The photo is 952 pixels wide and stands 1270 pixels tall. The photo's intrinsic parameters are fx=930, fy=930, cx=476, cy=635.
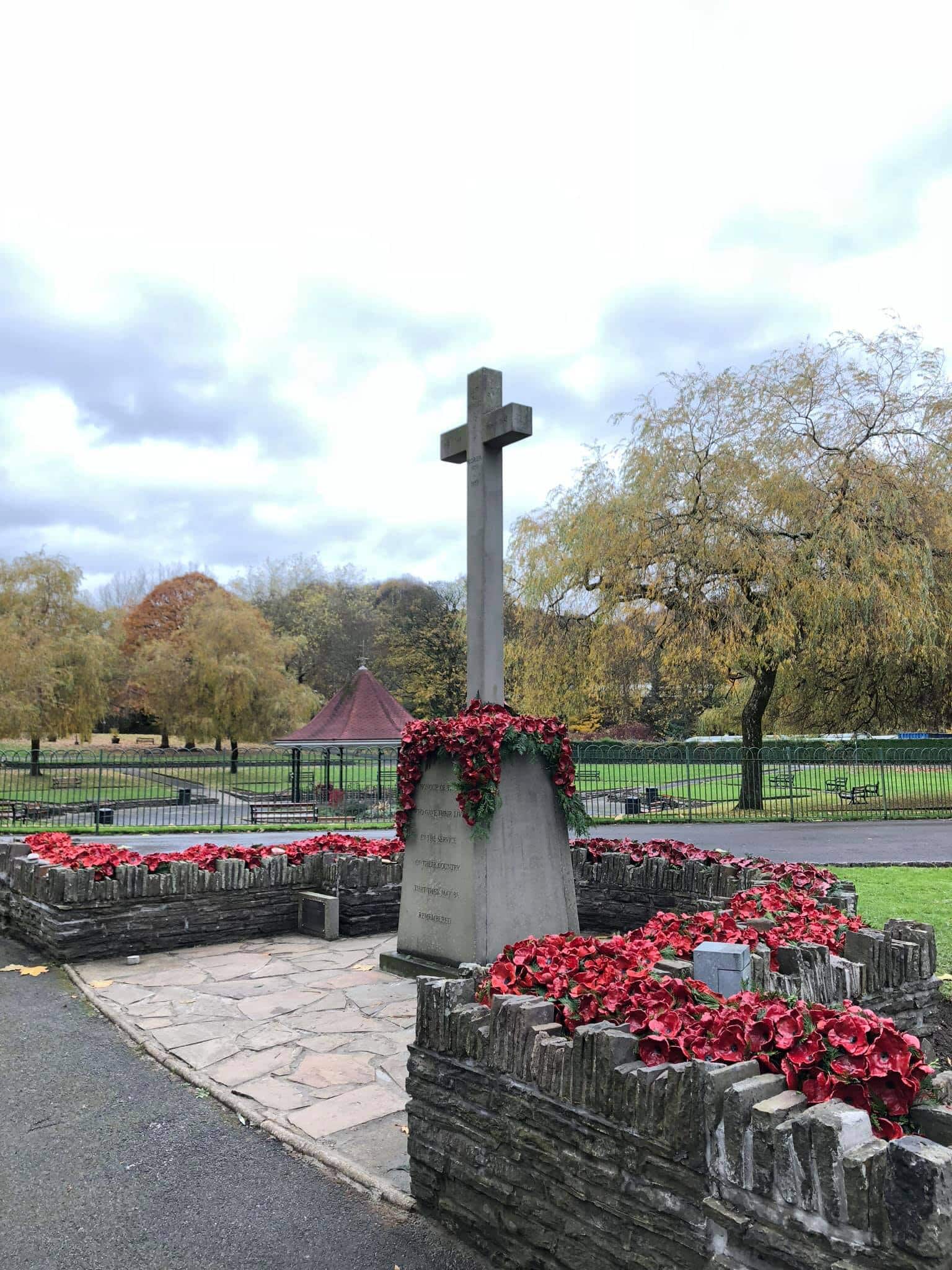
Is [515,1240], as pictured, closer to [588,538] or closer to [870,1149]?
[870,1149]

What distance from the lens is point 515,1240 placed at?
296 centimetres

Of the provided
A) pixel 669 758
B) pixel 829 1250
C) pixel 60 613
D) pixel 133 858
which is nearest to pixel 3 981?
pixel 133 858

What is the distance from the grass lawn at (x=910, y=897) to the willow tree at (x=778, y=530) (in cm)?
840

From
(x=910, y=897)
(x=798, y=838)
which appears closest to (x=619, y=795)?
(x=798, y=838)

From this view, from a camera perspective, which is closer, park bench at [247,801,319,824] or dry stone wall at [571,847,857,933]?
dry stone wall at [571,847,857,933]

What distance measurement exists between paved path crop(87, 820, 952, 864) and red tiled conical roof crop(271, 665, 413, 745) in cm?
302

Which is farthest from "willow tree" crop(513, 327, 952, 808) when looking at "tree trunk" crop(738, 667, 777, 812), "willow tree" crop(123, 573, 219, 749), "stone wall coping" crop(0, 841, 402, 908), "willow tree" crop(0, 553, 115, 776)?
"willow tree" crop(123, 573, 219, 749)

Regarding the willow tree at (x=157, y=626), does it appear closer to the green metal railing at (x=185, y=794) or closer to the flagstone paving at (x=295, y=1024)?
the green metal railing at (x=185, y=794)

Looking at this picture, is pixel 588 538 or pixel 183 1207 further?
pixel 588 538

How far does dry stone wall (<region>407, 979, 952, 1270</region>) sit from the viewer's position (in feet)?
6.64

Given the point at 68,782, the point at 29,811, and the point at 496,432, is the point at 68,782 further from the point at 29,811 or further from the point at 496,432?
the point at 496,432

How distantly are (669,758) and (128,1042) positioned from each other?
66.1ft

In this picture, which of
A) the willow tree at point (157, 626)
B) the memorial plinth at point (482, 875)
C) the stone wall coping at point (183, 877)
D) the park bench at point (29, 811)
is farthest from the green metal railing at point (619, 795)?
the memorial plinth at point (482, 875)

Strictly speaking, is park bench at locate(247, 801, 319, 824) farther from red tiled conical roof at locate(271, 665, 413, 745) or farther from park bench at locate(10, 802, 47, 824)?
park bench at locate(10, 802, 47, 824)
